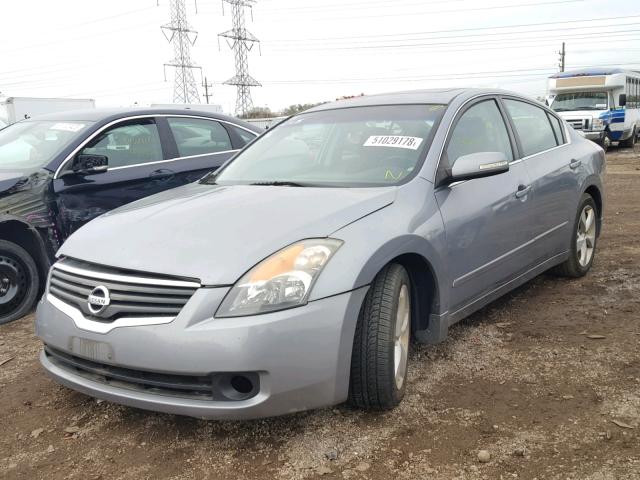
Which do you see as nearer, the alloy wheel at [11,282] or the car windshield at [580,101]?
the alloy wheel at [11,282]

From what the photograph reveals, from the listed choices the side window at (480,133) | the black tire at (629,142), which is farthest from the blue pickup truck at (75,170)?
the black tire at (629,142)

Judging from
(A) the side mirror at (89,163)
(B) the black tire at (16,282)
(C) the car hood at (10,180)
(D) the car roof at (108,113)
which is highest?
(D) the car roof at (108,113)

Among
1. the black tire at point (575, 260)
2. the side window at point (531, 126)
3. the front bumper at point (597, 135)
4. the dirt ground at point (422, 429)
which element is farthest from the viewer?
the front bumper at point (597, 135)

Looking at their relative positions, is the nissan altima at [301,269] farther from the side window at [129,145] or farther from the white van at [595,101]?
the white van at [595,101]

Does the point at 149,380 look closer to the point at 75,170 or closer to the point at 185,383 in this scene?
the point at 185,383

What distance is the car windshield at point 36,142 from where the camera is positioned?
4918 mm

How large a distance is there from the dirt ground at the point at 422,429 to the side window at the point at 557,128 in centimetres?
168

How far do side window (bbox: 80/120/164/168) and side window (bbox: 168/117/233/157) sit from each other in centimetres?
22

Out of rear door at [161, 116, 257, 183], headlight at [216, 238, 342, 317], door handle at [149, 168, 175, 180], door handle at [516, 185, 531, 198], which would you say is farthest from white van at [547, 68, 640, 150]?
headlight at [216, 238, 342, 317]

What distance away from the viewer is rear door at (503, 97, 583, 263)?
13.7ft

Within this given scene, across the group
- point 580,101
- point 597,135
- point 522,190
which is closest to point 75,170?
point 522,190

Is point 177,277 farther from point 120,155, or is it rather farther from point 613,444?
point 120,155

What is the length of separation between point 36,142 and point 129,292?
3.31 meters

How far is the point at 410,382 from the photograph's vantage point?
10.6 ft
